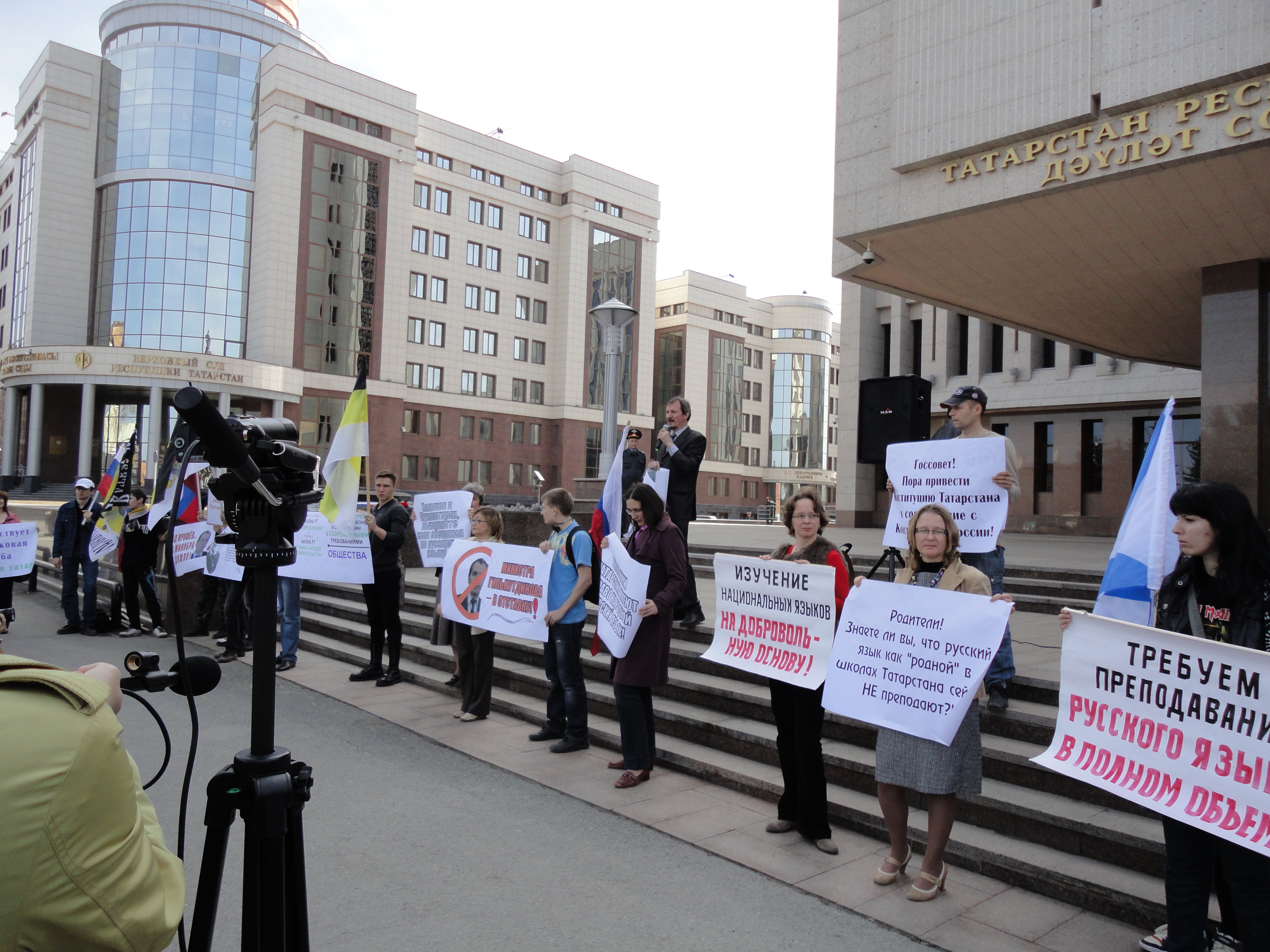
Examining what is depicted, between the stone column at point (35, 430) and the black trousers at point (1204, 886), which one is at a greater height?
the stone column at point (35, 430)

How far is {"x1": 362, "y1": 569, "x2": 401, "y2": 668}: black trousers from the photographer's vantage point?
9688mm

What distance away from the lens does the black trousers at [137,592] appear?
41.4 ft

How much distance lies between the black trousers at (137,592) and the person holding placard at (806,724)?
34.7ft

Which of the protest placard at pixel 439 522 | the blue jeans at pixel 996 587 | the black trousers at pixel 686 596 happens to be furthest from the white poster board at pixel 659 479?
the protest placard at pixel 439 522

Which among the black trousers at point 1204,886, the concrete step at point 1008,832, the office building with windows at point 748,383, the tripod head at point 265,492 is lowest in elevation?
the concrete step at point 1008,832

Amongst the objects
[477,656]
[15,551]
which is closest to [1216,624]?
[477,656]

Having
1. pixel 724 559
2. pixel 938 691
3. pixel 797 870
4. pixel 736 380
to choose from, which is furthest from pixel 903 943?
pixel 736 380

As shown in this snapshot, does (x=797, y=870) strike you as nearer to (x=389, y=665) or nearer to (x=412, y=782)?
(x=412, y=782)

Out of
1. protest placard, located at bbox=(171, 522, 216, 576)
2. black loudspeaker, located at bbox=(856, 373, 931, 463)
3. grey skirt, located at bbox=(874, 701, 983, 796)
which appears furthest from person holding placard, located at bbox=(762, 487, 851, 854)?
protest placard, located at bbox=(171, 522, 216, 576)

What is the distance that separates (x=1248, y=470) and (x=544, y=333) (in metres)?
59.1

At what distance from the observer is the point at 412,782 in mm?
6426

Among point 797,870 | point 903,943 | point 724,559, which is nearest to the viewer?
point 903,943

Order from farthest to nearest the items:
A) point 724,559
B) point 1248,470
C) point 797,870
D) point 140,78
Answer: point 140,78, point 1248,470, point 724,559, point 797,870

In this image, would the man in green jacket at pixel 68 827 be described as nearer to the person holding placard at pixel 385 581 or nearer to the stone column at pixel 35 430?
the person holding placard at pixel 385 581
